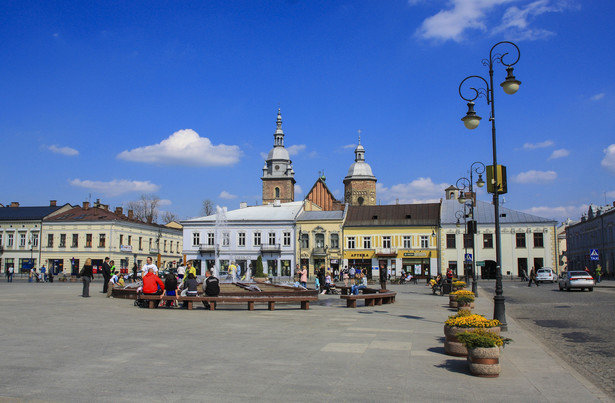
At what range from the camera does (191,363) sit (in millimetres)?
8258

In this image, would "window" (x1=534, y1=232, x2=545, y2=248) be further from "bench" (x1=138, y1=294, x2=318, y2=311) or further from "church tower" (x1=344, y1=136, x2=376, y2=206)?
"bench" (x1=138, y1=294, x2=318, y2=311)

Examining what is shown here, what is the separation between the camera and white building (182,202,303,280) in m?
64.6

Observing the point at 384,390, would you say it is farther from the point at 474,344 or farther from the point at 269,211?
the point at 269,211

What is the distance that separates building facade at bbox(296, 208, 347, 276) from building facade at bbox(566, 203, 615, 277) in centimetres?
2795

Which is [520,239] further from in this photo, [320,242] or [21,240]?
[21,240]

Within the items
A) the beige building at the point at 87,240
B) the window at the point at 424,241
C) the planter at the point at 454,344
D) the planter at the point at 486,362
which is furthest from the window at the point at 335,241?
the planter at the point at 486,362

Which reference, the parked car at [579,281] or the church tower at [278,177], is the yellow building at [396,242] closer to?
the parked car at [579,281]

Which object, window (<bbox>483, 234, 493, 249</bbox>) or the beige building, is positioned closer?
window (<bbox>483, 234, 493, 249</bbox>)

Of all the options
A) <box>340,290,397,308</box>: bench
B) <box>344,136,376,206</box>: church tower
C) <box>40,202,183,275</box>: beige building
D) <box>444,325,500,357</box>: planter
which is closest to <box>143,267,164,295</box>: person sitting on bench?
<box>340,290,397,308</box>: bench

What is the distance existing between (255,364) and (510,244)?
187 feet

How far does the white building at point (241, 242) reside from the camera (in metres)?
64.6

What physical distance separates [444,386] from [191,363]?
151 inches

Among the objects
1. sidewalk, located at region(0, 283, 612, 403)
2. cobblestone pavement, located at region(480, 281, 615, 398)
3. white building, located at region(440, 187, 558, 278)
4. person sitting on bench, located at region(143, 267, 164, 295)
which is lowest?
cobblestone pavement, located at region(480, 281, 615, 398)

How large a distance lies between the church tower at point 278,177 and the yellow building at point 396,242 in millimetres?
41496
